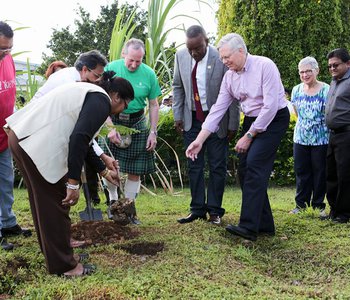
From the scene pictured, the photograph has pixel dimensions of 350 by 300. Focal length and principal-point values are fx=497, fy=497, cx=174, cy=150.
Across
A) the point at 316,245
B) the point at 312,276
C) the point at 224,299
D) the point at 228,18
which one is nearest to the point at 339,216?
the point at 316,245

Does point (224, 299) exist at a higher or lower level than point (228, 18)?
lower

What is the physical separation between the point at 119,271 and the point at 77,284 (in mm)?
425

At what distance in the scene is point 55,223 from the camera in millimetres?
3461

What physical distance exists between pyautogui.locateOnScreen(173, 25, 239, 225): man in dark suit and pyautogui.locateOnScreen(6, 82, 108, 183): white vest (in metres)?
2.13

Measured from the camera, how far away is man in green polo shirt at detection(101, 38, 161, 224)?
17.9 feet

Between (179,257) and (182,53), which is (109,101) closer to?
(179,257)

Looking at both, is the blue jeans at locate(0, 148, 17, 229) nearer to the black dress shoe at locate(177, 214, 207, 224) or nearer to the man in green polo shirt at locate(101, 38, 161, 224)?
the man in green polo shirt at locate(101, 38, 161, 224)

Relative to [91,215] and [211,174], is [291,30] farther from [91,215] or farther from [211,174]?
[91,215]

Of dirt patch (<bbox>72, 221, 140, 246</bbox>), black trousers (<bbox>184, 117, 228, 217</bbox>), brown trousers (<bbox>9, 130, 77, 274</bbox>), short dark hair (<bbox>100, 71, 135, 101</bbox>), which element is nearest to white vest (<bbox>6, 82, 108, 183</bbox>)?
brown trousers (<bbox>9, 130, 77, 274</bbox>)

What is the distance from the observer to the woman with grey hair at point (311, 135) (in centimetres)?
608

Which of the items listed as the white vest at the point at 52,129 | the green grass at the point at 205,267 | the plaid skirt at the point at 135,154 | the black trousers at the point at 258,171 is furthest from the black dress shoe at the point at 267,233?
the white vest at the point at 52,129

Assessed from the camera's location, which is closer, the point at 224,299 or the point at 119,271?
the point at 224,299

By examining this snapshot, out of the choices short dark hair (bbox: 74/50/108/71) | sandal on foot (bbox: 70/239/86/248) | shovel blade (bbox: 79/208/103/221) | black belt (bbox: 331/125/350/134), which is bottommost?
sandal on foot (bbox: 70/239/86/248)

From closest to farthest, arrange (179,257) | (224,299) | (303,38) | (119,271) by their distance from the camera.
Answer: (224,299), (119,271), (179,257), (303,38)
